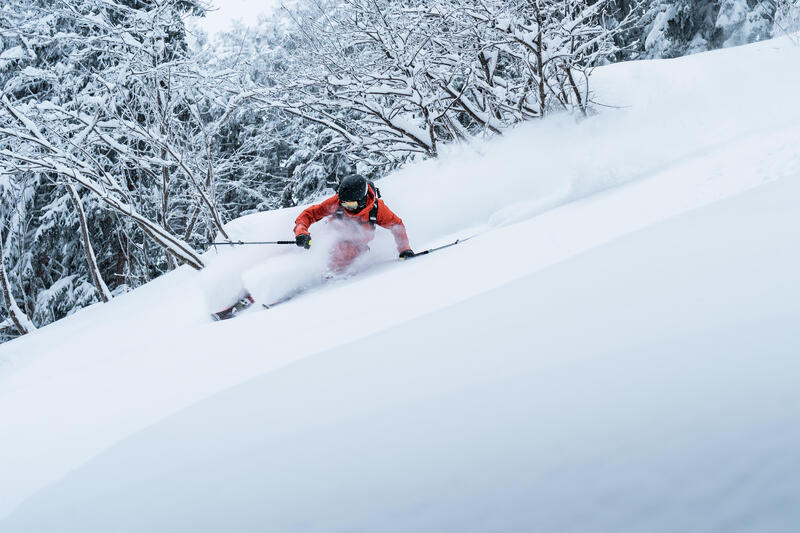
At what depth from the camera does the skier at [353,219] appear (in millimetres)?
4434

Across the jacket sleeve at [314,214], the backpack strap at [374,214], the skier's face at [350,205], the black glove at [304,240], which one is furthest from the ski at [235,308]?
the backpack strap at [374,214]

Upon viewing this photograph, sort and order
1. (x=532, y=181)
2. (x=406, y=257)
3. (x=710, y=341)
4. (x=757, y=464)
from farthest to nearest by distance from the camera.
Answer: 1. (x=532, y=181)
2. (x=406, y=257)
3. (x=710, y=341)
4. (x=757, y=464)

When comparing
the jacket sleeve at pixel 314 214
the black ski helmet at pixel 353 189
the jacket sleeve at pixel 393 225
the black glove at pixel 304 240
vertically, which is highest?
the black ski helmet at pixel 353 189

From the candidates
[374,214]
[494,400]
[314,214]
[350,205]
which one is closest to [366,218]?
[374,214]

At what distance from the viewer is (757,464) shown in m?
1.21

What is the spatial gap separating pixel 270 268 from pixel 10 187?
6.77 metres

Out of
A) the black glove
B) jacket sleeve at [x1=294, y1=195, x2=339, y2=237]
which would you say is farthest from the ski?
jacket sleeve at [x1=294, y1=195, x2=339, y2=237]

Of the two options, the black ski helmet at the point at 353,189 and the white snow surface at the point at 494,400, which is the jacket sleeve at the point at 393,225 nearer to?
the black ski helmet at the point at 353,189

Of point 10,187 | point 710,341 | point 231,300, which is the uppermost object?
point 10,187

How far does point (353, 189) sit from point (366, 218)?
0.37 meters

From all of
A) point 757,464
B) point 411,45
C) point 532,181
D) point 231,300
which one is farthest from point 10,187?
point 757,464

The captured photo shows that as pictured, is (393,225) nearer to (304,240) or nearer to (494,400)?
(304,240)

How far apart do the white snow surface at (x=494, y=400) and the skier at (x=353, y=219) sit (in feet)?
4.37

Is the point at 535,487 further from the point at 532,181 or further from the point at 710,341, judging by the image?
the point at 532,181
